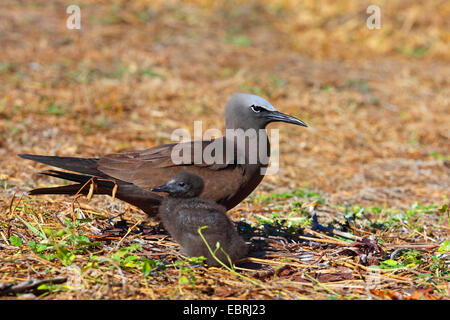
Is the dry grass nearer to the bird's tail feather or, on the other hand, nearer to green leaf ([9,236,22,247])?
green leaf ([9,236,22,247])

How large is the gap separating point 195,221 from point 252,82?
6.49 meters

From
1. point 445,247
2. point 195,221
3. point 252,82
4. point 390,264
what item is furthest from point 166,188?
point 252,82

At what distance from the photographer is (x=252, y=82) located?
9992mm

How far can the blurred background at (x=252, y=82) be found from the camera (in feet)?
24.2

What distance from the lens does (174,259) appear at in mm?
3922

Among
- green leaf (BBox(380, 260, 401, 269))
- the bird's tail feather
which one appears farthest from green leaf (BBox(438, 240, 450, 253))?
the bird's tail feather

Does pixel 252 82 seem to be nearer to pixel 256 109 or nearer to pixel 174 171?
pixel 256 109

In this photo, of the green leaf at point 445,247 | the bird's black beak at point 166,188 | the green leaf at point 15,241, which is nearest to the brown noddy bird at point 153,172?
the bird's black beak at point 166,188

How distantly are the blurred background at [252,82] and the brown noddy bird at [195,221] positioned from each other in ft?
7.36

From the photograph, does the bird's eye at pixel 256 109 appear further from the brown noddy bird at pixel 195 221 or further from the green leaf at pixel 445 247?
the green leaf at pixel 445 247

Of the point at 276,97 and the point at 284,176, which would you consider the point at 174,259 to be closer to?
the point at 284,176

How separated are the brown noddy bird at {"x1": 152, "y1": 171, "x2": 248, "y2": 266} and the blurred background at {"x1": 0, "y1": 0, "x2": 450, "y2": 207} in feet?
7.36

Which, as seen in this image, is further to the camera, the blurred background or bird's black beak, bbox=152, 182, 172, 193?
the blurred background

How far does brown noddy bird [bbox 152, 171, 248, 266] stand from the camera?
12.3 ft
